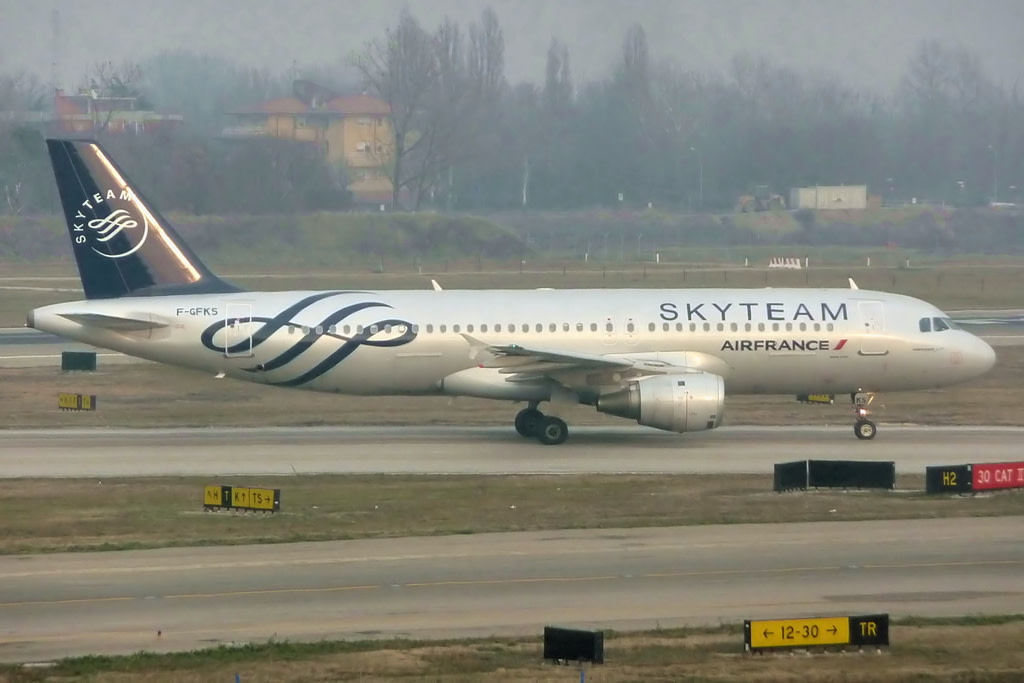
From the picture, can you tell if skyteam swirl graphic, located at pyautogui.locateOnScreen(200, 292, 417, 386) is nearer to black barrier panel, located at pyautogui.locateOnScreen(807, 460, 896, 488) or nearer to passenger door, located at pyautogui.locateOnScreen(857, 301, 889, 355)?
passenger door, located at pyautogui.locateOnScreen(857, 301, 889, 355)

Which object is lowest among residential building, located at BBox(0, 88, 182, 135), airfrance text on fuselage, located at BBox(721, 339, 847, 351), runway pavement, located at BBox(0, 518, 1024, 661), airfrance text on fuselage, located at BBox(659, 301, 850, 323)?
runway pavement, located at BBox(0, 518, 1024, 661)

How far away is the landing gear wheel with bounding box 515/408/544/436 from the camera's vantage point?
4041 cm

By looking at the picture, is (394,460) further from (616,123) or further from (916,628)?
(616,123)

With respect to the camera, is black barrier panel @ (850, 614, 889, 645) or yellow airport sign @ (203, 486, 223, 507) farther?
yellow airport sign @ (203, 486, 223, 507)

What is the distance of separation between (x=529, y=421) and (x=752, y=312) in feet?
21.9

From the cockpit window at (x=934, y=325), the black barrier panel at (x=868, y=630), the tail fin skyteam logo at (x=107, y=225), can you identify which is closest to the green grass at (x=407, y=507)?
the cockpit window at (x=934, y=325)

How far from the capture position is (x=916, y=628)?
2095 cm

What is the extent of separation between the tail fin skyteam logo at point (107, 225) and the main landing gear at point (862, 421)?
19.9 metres

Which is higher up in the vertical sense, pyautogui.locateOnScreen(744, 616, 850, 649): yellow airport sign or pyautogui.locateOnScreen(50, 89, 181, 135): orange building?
pyautogui.locateOnScreen(50, 89, 181, 135): orange building

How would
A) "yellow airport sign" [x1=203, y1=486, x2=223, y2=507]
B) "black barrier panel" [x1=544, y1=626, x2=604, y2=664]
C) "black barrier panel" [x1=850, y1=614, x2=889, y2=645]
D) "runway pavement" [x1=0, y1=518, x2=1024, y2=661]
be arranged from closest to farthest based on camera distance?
"black barrier panel" [x1=544, y1=626, x2=604, y2=664], "black barrier panel" [x1=850, y1=614, x2=889, y2=645], "runway pavement" [x1=0, y1=518, x2=1024, y2=661], "yellow airport sign" [x1=203, y1=486, x2=223, y2=507]

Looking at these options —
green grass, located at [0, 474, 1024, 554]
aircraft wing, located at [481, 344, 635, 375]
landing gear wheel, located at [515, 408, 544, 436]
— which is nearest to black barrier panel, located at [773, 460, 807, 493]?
green grass, located at [0, 474, 1024, 554]

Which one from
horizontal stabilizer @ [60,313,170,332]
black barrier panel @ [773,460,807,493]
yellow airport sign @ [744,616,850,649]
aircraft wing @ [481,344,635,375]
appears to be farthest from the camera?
horizontal stabilizer @ [60,313,170,332]

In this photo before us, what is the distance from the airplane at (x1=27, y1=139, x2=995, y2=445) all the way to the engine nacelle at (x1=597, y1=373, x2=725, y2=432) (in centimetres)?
131

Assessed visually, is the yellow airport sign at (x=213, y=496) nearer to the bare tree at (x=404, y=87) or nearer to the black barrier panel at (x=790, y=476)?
the black barrier panel at (x=790, y=476)
